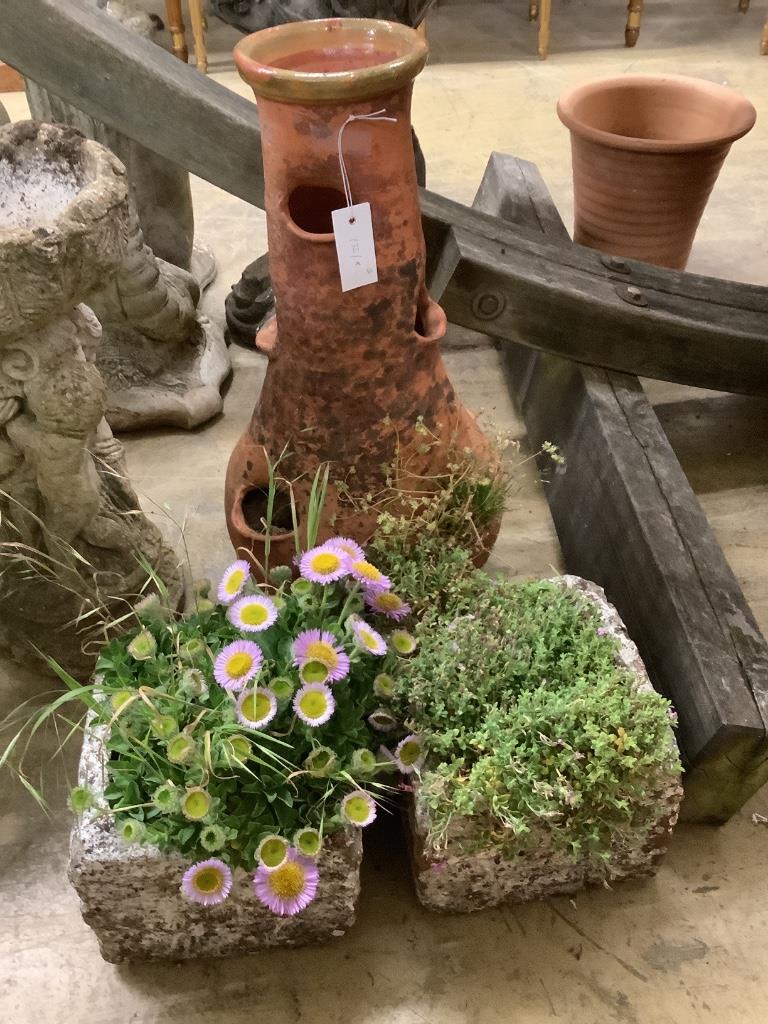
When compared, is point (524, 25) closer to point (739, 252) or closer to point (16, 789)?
point (739, 252)

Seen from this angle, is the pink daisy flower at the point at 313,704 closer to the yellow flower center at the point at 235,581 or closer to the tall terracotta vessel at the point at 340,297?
the yellow flower center at the point at 235,581

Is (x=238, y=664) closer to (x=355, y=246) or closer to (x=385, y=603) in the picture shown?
(x=385, y=603)

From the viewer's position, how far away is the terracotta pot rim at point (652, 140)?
218 cm

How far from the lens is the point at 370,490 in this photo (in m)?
1.61

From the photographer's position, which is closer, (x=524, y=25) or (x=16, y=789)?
(x=16, y=789)

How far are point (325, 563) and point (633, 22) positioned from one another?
4513 mm

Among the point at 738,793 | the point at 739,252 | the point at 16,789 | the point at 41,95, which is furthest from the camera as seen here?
the point at 739,252

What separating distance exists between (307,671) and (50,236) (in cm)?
66

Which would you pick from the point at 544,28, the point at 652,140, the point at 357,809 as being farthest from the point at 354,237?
the point at 544,28

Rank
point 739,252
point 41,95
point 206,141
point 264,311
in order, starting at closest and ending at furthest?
point 206,141
point 41,95
point 264,311
point 739,252

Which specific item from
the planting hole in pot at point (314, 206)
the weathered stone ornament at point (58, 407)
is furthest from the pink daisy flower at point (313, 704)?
the planting hole in pot at point (314, 206)

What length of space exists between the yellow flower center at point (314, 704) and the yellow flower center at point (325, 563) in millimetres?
184

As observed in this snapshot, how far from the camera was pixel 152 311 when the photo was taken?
2242 millimetres

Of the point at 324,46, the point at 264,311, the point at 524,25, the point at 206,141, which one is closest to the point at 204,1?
the point at 524,25
